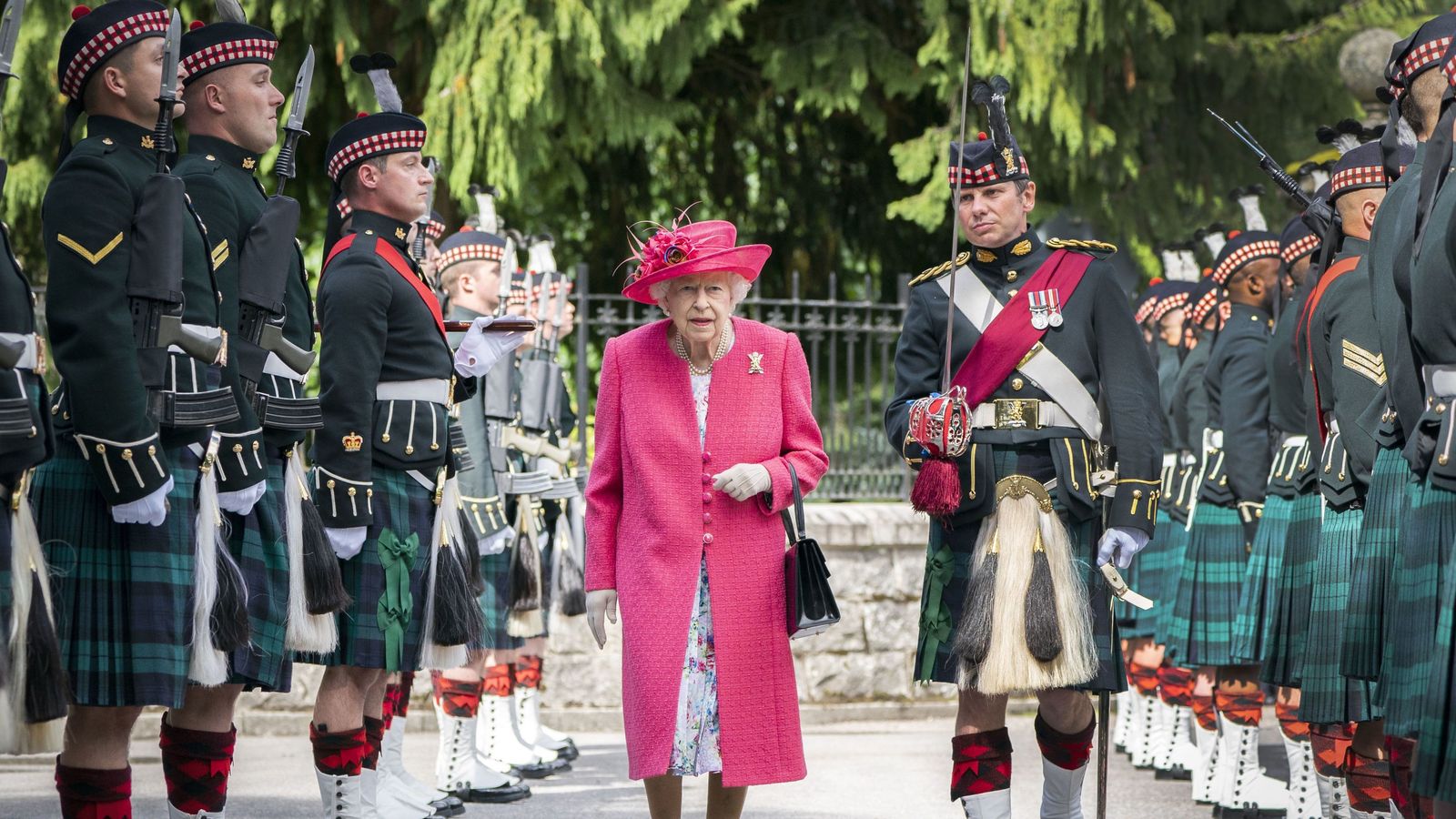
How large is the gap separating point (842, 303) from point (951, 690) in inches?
102

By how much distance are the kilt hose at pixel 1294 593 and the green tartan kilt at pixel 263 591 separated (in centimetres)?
325

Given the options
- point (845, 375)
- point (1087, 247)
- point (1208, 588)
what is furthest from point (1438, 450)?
point (845, 375)

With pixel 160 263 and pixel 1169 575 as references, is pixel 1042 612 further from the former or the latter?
pixel 1169 575

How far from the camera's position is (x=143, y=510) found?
447 cm

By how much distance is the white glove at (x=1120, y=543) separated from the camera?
5621 millimetres

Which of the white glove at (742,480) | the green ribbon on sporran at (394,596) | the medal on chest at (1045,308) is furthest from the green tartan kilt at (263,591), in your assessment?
the medal on chest at (1045,308)

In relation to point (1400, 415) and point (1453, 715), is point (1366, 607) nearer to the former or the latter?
point (1400, 415)

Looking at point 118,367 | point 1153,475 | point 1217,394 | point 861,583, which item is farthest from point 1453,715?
point 861,583

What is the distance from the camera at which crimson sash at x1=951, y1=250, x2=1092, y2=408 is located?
5723 millimetres

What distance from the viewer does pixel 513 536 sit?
877 centimetres

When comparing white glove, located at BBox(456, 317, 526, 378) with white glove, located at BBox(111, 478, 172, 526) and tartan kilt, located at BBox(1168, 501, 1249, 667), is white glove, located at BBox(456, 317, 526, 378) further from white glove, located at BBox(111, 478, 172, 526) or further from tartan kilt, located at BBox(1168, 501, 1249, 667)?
tartan kilt, located at BBox(1168, 501, 1249, 667)

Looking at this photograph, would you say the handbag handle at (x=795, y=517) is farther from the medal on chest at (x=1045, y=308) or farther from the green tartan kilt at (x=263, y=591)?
the green tartan kilt at (x=263, y=591)

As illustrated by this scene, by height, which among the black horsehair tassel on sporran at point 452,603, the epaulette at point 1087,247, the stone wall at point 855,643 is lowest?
the stone wall at point 855,643

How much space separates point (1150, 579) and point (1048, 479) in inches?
175
